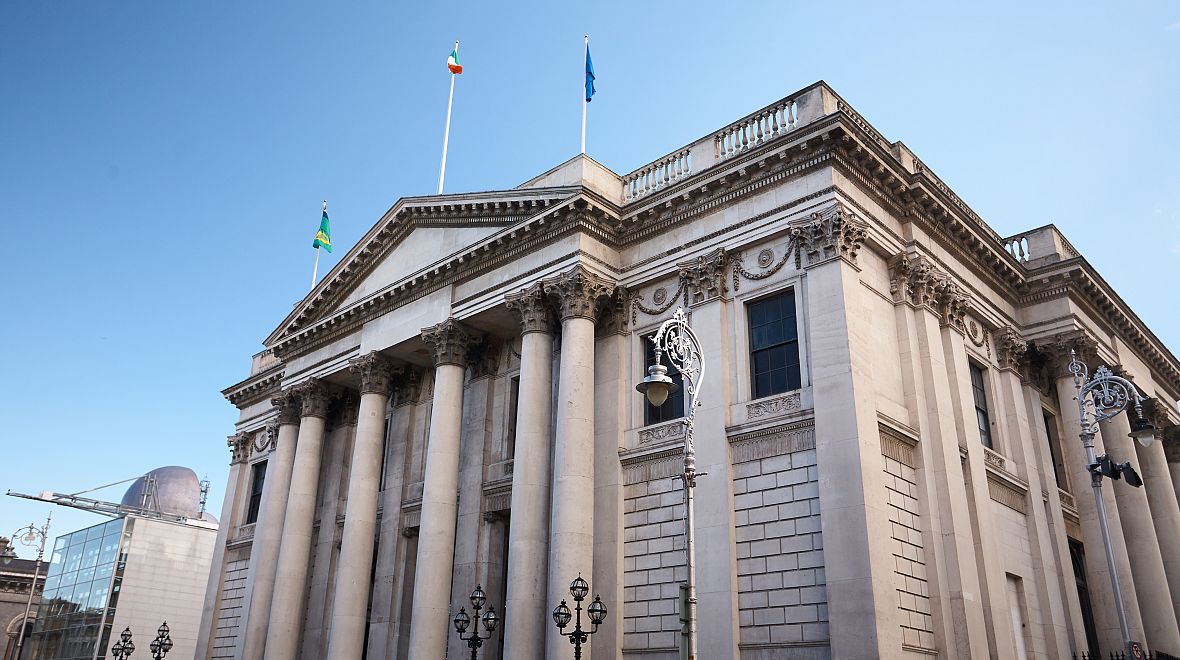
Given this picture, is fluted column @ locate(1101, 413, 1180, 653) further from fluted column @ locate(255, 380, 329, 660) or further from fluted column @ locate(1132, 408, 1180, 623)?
fluted column @ locate(255, 380, 329, 660)

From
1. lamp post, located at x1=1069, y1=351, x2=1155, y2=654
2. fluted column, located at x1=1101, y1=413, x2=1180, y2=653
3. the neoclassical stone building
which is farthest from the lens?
fluted column, located at x1=1101, y1=413, x2=1180, y2=653

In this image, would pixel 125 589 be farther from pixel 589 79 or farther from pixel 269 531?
pixel 589 79

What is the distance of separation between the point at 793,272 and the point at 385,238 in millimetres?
15516

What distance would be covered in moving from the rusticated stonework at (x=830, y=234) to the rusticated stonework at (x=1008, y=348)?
834 cm

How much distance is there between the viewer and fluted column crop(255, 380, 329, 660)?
29.9m

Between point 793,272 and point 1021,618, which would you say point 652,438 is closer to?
point 793,272

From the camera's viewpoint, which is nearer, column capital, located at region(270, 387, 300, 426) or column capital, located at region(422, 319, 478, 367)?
column capital, located at region(422, 319, 478, 367)

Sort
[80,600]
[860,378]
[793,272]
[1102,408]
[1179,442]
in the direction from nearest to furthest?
[1102,408] < [860,378] < [793,272] < [1179,442] < [80,600]

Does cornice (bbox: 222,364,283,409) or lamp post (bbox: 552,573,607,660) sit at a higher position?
cornice (bbox: 222,364,283,409)

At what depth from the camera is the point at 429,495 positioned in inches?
1032

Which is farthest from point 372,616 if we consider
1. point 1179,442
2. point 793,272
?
point 1179,442

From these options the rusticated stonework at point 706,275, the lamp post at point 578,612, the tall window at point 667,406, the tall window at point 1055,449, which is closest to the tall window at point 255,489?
the tall window at point 667,406

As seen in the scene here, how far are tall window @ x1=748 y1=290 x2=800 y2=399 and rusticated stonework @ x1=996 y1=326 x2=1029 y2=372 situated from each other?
9.04 metres

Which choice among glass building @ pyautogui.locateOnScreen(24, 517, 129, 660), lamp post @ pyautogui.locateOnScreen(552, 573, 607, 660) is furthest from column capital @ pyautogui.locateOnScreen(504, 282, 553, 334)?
glass building @ pyautogui.locateOnScreen(24, 517, 129, 660)
